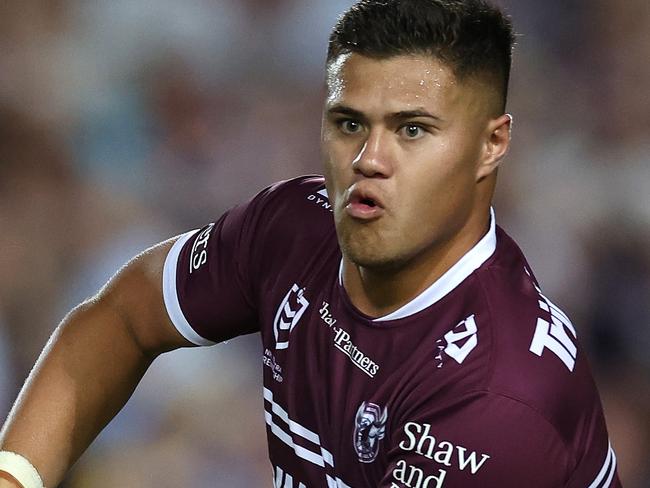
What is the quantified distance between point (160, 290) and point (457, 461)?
2.60ft

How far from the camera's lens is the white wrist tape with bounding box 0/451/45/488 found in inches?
71.8

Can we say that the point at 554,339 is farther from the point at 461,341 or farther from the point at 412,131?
the point at 412,131

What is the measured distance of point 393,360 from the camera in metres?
1.75

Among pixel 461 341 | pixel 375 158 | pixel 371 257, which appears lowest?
pixel 461 341

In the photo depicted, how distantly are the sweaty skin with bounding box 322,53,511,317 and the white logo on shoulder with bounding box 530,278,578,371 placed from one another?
191mm

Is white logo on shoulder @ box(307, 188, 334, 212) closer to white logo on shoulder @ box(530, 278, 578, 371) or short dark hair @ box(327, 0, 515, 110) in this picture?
short dark hair @ box(327, 0, 515, 110)

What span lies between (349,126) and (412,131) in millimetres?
110

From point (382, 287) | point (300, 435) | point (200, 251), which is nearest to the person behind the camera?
point (382, 287)

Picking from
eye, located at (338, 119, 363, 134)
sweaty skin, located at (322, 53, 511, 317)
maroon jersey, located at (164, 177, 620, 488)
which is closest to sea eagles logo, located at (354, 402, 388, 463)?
maroon jersey, located at (164, 177, 620, 488)

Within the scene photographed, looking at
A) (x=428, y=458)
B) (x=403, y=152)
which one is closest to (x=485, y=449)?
(x=428, y=458)

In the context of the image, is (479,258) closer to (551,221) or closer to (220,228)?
(220,228)

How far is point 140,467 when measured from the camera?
132 inches

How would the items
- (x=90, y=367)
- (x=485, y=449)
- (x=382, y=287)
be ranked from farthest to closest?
(x=90, y=367)
(x=382, y=287)
(x=485, y=449)

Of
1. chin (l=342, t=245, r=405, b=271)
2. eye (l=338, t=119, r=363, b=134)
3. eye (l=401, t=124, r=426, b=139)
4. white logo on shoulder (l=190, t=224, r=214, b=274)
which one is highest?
eye (l=401, t=124, r=426, b=139)
